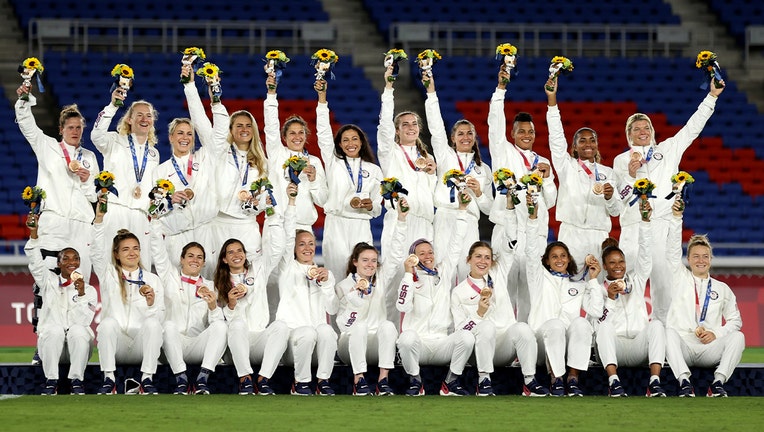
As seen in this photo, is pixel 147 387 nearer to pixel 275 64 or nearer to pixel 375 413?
pixel 375 413

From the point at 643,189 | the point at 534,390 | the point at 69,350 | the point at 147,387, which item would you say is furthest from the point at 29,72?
the point at 643,189

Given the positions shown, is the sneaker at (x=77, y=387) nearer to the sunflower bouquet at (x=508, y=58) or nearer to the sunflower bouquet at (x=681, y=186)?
the sunflower bouquet at (x=508, y=58)

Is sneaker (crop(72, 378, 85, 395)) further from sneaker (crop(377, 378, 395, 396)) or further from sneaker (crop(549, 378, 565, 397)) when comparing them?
sneaker (crop(549, 378, 565, 397))

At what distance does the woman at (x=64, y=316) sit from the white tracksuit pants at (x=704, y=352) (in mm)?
4202

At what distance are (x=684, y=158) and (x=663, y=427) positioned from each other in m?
11.6

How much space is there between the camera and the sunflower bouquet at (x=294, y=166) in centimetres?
957

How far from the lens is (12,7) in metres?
20.1

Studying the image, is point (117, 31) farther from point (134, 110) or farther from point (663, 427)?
point (663, 427)

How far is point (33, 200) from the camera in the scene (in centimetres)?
969

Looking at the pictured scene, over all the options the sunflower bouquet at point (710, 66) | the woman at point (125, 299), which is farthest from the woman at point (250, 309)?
the sunflower bouquet at point (710, 66)

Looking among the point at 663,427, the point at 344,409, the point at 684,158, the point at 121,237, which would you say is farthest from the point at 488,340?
the point at 684,158

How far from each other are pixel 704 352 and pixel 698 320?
0.29 m

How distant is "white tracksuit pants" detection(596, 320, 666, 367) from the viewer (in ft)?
31.3

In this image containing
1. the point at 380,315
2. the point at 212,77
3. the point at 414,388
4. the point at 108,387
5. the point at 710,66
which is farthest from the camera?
the point at 710,66
